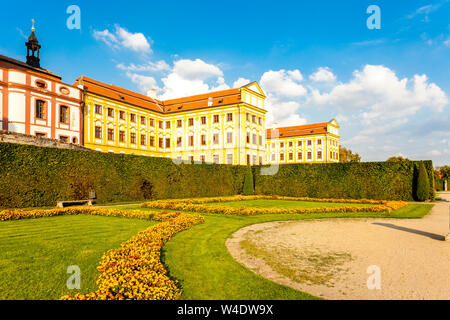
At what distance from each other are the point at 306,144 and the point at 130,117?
Result: 42.6 m

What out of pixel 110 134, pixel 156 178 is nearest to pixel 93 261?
pixel 156 178

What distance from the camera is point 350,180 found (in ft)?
76.5

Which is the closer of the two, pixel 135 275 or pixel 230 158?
pixel 135 275

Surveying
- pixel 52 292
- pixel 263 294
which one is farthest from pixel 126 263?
pixel 263 294

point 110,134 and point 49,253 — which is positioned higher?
point 110,134

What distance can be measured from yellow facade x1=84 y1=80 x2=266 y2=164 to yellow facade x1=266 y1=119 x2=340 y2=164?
80.2 ft

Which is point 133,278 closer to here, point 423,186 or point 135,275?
point 135,275

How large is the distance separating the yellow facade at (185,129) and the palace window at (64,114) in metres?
3.27

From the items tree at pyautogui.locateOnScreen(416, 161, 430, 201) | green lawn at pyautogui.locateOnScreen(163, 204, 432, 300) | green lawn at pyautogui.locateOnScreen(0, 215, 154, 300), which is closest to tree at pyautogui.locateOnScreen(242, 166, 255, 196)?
tree at pyautogui.locateOnScreen(416, 161, 430, 201)

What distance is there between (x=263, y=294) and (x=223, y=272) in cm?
111

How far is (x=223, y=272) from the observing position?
4.97 metres

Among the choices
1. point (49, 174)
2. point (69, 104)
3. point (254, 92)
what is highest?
point (254, 92)

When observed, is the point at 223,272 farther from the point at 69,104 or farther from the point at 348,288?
the point at 69,104

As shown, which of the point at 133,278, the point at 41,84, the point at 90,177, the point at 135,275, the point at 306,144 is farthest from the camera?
the point at 306,144
